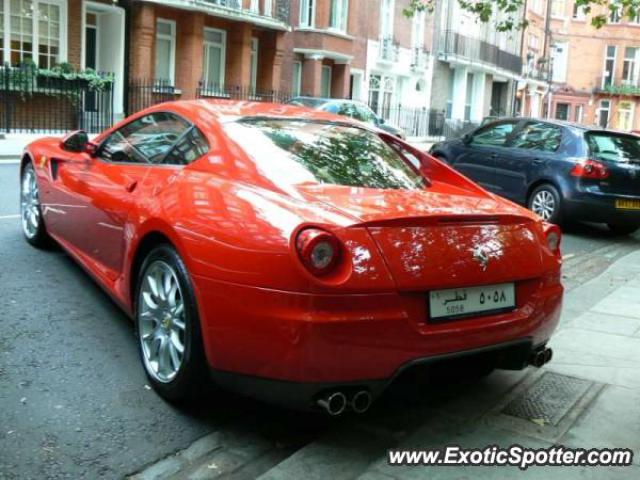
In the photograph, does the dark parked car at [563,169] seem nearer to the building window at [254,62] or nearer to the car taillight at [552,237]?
the car taillight at [552,237]

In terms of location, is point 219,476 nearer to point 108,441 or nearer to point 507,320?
point 108,441

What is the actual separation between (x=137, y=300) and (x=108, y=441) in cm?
84

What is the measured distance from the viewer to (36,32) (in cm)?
2022

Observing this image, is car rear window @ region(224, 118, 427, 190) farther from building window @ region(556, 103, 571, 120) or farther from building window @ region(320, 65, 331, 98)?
building window @ region(556, 103, 571, 120)

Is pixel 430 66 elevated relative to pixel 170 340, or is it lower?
elevated

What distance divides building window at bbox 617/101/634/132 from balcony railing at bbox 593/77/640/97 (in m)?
0.90

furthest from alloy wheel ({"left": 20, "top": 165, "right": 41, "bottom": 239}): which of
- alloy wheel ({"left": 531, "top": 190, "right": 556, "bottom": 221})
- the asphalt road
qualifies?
alloy wheel ({"left": 531, "top": 190, "right": 556, "bottom": 221})

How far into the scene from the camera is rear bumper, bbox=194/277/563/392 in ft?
9.46

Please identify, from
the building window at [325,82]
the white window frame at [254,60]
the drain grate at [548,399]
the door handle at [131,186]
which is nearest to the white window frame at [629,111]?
the building window at [325,82]

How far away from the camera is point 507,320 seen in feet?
11.1

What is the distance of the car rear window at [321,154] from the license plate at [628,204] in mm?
5950

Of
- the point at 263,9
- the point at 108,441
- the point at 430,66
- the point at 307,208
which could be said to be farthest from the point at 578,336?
the point at 430,66

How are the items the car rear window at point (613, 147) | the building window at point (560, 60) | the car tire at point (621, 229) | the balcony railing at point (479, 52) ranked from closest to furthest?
the car rear window at point (613, 147) < the car tire at point (621, 229) < the balcony railing at point (479, 52) < the building window at point (560, 60)

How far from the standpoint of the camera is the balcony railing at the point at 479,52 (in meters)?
38.2
